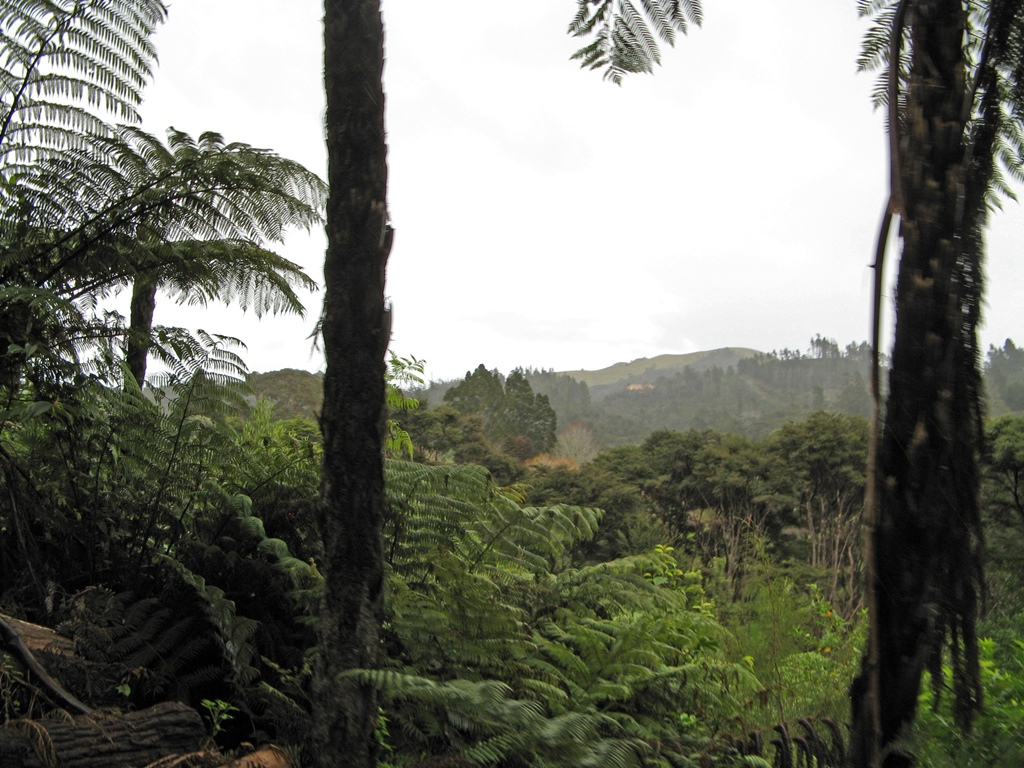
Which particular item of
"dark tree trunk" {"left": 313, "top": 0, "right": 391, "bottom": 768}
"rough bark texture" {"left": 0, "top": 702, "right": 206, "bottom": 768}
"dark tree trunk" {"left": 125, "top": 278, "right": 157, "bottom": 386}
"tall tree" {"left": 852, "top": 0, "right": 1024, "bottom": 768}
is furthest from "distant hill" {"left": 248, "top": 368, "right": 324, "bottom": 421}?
"tall tree" {"left": 852, "top": 0, "right": 1024, "bottom": 768}

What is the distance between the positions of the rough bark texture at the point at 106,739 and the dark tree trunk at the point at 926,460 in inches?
71.3

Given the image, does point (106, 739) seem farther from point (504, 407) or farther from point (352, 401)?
point (504, 407)

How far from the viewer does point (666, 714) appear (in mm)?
3238

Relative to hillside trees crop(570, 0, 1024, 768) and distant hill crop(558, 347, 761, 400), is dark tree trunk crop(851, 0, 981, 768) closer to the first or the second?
hillside trees crop(570, 0, 1024, 768)

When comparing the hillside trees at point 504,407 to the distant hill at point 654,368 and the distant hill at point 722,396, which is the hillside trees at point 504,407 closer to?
the distant hill at point 722,396

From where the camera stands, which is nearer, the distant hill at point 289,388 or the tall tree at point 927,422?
the tall tree at point 927,422

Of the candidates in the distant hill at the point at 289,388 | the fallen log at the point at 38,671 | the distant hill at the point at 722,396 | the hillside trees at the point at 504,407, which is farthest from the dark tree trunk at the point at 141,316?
the distant hill at the point at 722,396

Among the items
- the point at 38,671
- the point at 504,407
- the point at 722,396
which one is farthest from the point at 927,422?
the point at 722,396

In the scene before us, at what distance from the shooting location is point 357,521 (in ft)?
6.59

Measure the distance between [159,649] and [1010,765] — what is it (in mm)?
2575

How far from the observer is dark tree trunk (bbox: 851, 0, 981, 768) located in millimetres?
1455

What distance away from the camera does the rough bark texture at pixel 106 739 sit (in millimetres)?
1889

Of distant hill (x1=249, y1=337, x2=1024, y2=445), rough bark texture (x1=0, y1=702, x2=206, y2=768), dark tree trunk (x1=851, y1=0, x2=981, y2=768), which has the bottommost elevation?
rough bark texture (x1=0, y1=702, x2=206, y2=768)

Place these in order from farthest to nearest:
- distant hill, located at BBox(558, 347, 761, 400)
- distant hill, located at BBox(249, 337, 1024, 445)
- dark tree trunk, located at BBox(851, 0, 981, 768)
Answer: distant hill, located at BBox(558, 347, 761, 400) < distant hill, located at BBox(249, 337, 1024, 445) < dark tree trunk, located at BBox(851, 0, 981, 768)
